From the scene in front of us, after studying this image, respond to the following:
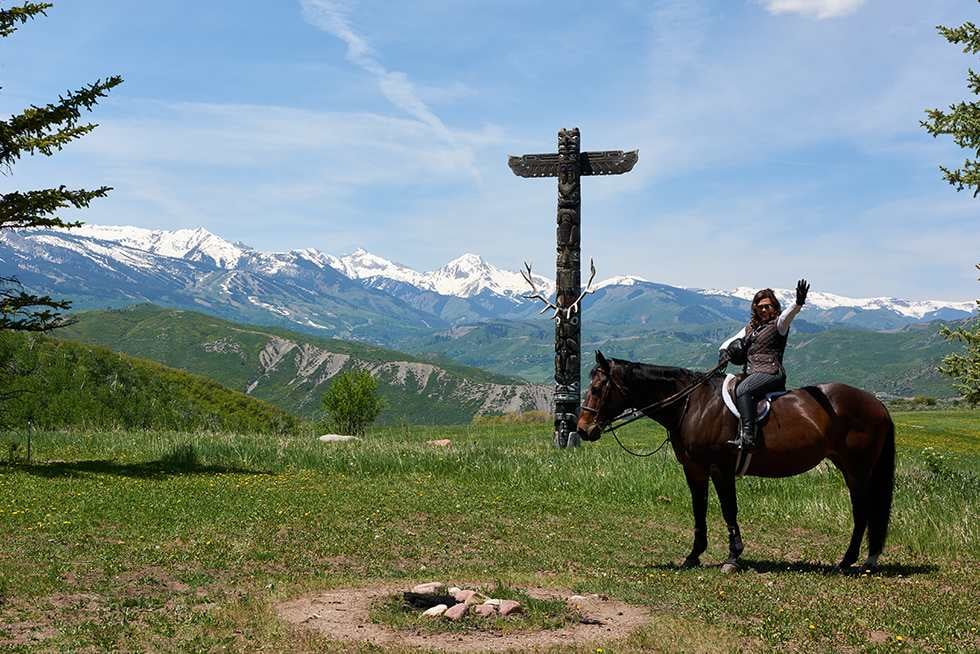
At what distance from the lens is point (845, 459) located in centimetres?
1284

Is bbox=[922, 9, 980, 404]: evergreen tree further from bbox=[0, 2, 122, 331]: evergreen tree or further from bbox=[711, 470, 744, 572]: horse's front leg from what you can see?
bbox=[0, 2, 122, 331]: evergreen tree

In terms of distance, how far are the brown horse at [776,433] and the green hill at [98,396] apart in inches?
1071

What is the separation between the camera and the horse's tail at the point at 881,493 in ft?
41.9

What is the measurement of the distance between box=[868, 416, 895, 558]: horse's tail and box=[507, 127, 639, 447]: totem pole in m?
15.1

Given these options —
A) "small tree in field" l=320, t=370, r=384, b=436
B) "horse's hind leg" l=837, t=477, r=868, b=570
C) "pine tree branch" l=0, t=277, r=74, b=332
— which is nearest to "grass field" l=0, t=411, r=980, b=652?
"horse's hind leg" l=837, t=477, r=868, b=570

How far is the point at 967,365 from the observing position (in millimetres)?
18859

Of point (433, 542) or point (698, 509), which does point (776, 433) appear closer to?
point (698, 509)

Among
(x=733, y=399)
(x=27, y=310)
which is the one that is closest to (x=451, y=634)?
(x=733, y=399)

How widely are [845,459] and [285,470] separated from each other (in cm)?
1635

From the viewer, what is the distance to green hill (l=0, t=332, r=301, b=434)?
40.6 metres

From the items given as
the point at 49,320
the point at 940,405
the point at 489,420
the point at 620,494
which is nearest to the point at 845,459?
the point at 620,494

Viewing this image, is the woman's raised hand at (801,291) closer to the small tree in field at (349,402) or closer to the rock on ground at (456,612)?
Answer: the rock on ground at (456,612)

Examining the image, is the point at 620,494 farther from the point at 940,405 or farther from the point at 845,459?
the point at 940,405

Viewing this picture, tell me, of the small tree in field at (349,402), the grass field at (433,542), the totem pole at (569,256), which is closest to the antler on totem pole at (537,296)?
the totem pole at (569,256)
